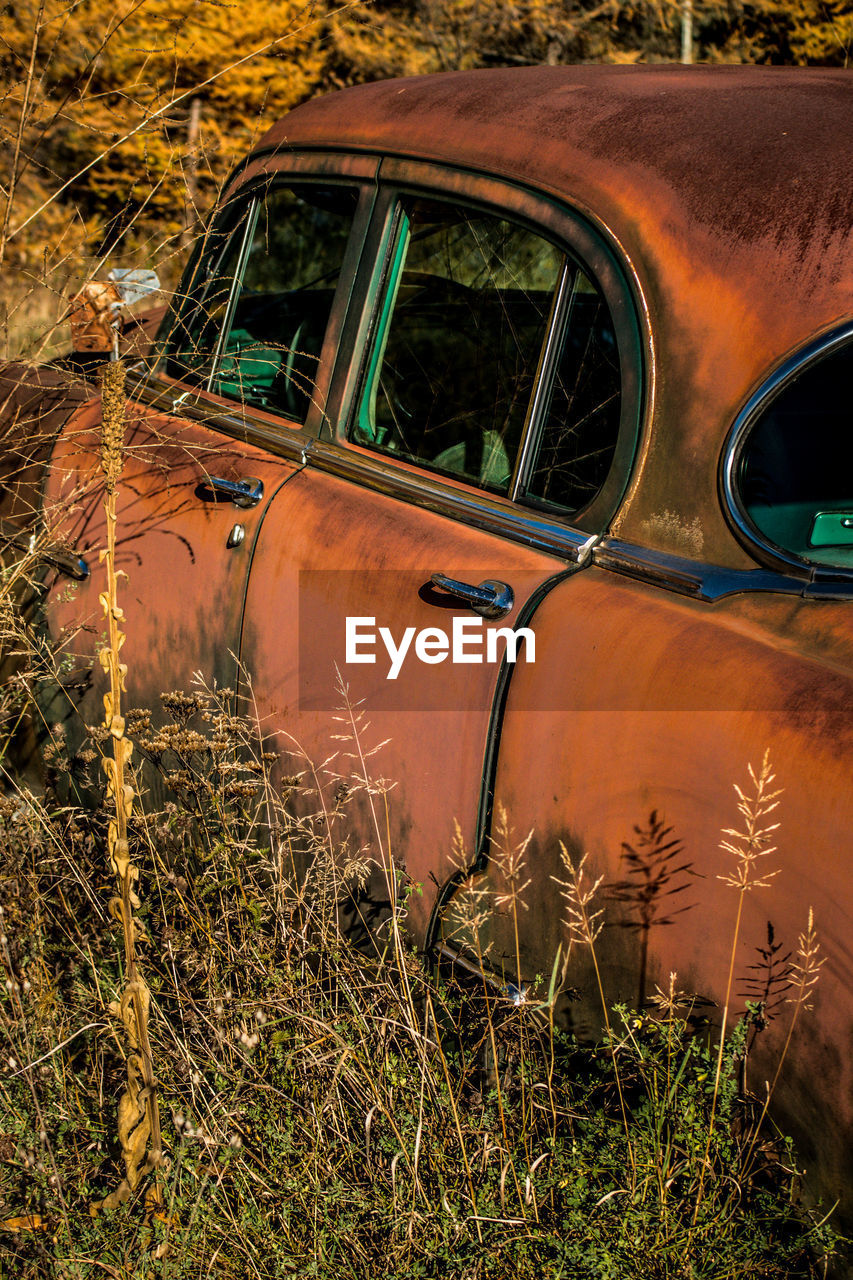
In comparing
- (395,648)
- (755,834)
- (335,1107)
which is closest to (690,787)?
(755,834)

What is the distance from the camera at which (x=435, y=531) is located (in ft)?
7.34

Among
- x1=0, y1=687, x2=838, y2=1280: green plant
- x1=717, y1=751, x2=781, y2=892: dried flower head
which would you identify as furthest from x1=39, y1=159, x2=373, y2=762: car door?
x1=717, y1=751, x2=781, y2=892: dried flower head

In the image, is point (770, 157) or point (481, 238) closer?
point (770, 157)

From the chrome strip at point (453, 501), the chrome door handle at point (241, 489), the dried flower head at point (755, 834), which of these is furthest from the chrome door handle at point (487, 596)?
the chrome door handle at point (241, 489)

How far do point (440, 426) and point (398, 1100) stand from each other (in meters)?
1.53

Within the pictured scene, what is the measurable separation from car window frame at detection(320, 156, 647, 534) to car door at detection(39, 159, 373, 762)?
0.22 ft

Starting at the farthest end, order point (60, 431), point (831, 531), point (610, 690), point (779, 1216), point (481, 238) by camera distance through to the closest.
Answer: point (60, 431), point (481, 238), point (831, 531), point (610, 690), point (779, 1216)

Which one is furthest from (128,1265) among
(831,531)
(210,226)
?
(210,226)

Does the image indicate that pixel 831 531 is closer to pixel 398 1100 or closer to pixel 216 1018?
pixel 398 1100

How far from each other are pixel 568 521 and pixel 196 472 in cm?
106

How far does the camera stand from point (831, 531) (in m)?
1.94

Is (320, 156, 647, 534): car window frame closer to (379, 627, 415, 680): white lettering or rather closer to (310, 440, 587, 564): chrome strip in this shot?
(310, 440, 587, 564): chrome strip

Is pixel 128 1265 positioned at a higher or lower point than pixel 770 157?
lower

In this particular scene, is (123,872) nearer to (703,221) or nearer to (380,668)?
(380,668)
